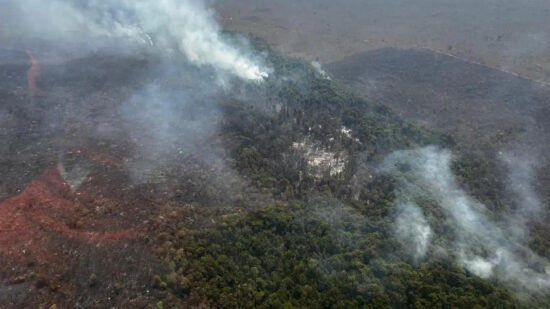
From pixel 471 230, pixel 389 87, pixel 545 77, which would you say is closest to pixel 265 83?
pixel 389 87

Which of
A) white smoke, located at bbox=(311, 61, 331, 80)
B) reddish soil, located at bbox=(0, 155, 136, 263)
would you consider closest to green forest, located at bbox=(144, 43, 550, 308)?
reddish soil, located at bbox=(0, 155, 136, 263)

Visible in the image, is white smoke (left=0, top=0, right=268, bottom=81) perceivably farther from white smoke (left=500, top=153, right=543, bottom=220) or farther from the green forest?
white smoke (left=500, top=153, right=543, bottom=220)

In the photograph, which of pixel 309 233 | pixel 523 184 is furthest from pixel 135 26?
pixel 523 184

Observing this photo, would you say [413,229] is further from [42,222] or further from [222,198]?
[42,222]

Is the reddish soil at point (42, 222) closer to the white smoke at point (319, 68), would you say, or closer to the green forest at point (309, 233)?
the green forest at point (309, 233)

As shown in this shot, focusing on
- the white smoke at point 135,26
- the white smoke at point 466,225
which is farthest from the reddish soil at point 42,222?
the white smoke at point 135,26

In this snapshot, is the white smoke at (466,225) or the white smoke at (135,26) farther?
the white smoke at (135,26)
